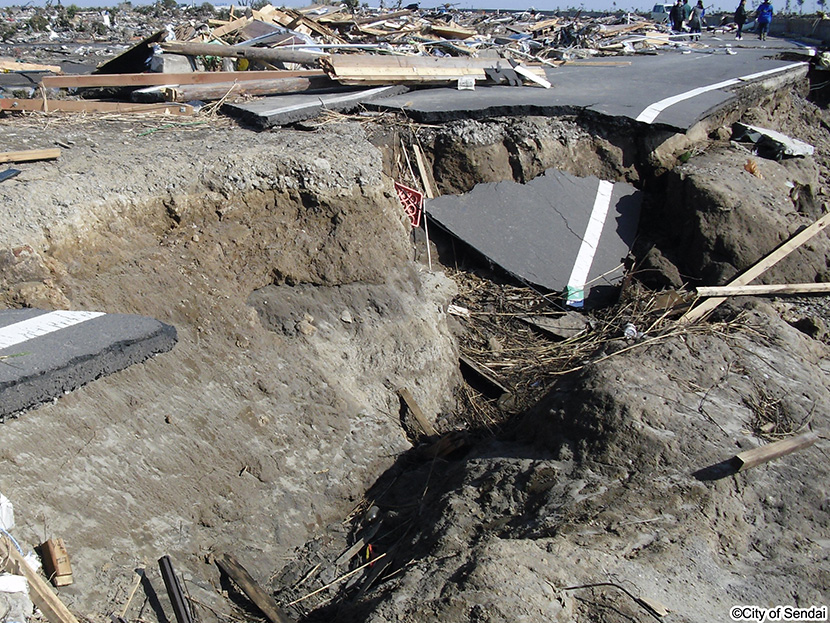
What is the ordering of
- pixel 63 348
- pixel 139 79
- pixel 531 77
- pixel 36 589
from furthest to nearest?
pixel 531 77, pixel 139 79, pixel 63 348, pixel 36 589

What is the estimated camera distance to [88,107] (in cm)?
602

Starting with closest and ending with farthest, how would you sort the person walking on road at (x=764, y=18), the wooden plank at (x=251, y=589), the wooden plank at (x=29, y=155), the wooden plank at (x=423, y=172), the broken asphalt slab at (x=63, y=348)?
the broken asphalt slab at (x=63, y=348) → the wooden plank at (x=251, y=589) → the wooden plank at (x=29, y=155) → the wooden plank at (x=423, y=172) → the person walking on road at (x=764, y=18)

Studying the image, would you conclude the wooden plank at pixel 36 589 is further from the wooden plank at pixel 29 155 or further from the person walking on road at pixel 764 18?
the person walking on road at pixel 764 18

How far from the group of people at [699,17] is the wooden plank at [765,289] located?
16425 millimetres

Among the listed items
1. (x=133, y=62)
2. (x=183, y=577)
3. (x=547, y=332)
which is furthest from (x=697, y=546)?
(x=133, y=62)

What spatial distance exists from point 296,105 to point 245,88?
94cm

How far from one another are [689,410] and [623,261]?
326 centimetres

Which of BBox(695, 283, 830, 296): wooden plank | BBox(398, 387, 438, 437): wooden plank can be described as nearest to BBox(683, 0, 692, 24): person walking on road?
BBox(695, 283, 830, 296): wooden plank

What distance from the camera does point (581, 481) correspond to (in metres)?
3.55

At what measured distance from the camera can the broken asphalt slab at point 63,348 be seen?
2955 mm

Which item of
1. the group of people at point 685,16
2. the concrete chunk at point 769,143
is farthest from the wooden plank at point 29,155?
the group of people at point 685,16

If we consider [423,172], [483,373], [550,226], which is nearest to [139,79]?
[423,172]

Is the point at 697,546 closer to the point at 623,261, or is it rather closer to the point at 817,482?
the point at 817,482

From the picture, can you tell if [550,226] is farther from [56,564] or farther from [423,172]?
[56,564]
